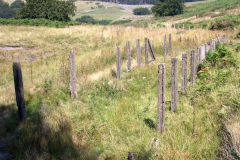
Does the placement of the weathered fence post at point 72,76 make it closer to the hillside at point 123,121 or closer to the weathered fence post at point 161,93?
the hillside at point 123,121

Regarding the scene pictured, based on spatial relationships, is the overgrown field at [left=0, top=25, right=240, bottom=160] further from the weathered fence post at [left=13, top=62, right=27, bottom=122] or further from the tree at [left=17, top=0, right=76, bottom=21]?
the tree at [left=17, top=0, right=76, bottom=21]

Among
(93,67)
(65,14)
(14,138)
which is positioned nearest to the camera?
(14,138)

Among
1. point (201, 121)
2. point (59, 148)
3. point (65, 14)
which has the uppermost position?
point (65, 14)

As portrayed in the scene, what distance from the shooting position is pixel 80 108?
546cm

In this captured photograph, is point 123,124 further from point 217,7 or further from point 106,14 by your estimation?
point 106,14

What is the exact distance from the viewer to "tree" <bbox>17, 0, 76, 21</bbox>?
4556 cm

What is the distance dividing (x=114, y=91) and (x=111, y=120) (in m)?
1.93

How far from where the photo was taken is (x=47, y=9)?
46125mm

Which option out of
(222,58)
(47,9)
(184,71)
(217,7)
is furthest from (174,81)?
(217,7)

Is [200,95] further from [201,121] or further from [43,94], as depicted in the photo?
[43,94]

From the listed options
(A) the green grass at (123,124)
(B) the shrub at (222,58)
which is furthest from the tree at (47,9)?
(A) the green grass at (123,124)

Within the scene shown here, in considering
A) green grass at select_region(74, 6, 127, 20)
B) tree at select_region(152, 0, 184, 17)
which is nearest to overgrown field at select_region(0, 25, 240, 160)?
tree at select_region(152, 0, 184, 17)

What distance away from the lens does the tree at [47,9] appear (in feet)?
149

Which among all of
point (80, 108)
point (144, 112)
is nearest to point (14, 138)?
point (80, 108)
